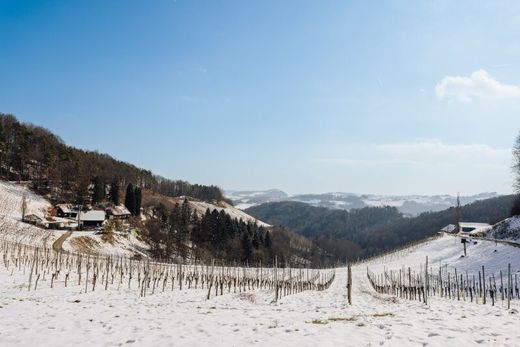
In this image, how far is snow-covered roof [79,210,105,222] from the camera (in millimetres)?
88812

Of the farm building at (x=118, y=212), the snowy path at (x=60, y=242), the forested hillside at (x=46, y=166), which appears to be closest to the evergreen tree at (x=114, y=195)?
the farm building at (x=118, y=212)

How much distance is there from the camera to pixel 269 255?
11525 cm

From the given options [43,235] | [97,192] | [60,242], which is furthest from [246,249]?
[43,235]

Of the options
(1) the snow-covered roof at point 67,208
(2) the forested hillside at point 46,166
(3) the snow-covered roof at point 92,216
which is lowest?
(3) the snow-covered roof at point 92,216

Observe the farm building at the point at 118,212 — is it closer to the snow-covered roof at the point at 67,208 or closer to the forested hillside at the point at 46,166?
the forested hillside at the point at 46,166

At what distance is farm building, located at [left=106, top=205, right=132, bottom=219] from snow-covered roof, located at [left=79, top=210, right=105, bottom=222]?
9.39 metres

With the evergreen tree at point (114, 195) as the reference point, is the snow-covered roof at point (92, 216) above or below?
below

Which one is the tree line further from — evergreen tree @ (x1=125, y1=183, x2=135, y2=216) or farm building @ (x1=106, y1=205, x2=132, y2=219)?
farm building @ (x1=106, y1=205, x2=132, y2=219)

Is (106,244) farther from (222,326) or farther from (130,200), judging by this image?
(222,326)

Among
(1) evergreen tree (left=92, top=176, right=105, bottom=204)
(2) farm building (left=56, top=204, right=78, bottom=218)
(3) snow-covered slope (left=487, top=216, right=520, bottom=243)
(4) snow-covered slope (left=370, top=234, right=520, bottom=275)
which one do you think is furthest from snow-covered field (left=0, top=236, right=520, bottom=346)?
(1) evergreen tree (left=92, top=176, right=105, bottom=204)

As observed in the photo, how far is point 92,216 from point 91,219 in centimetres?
123

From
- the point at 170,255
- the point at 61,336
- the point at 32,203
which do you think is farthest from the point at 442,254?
the point at 32,203

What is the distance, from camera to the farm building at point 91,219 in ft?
291

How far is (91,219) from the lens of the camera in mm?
89250
